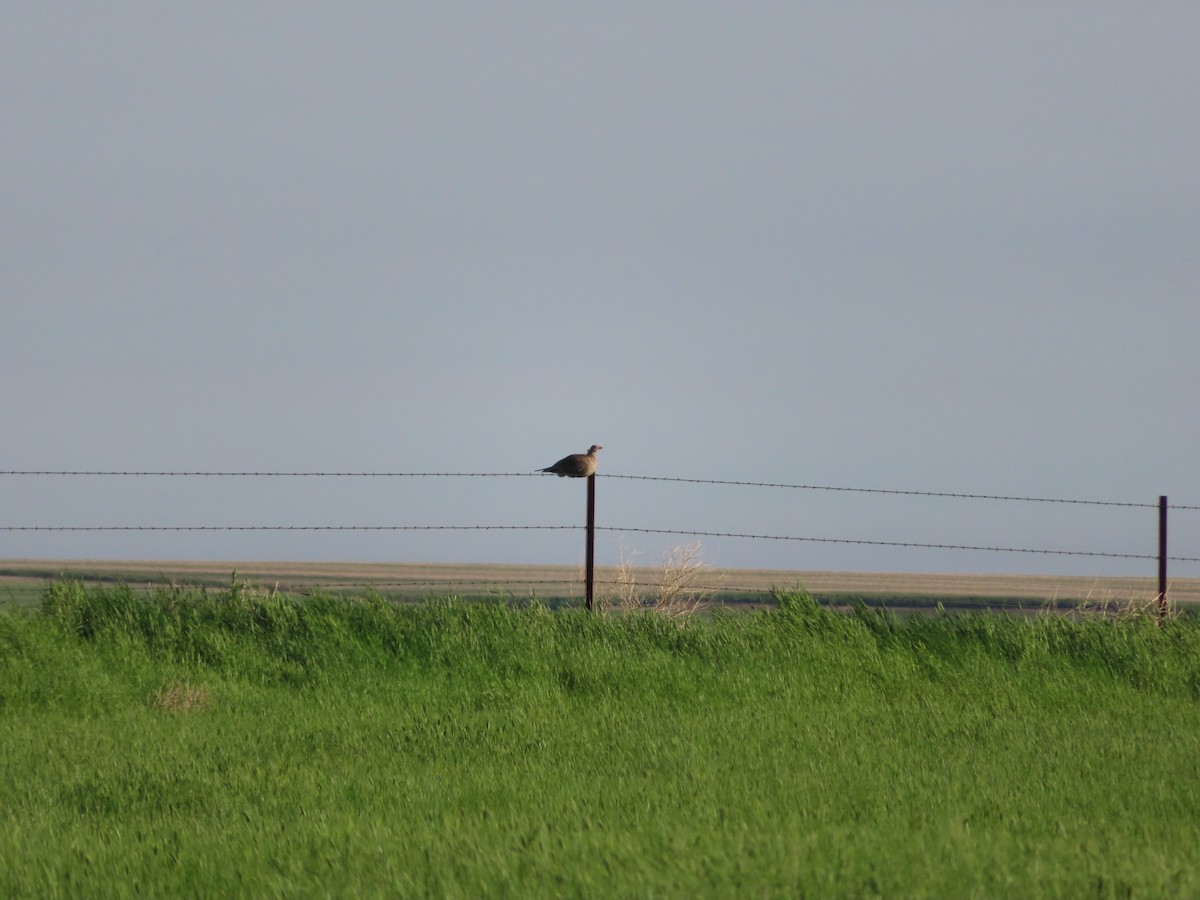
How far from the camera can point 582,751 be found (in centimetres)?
669

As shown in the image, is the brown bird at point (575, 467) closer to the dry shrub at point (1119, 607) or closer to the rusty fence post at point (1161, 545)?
the dry shrub at point (1119, 607)

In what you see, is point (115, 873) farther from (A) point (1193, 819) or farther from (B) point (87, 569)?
(B) point (87, 569)

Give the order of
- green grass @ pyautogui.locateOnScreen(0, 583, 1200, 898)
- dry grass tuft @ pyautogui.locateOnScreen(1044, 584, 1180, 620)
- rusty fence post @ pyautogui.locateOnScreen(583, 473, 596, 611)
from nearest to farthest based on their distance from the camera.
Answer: green grass @ pyautogui.locateOnScreen(0, 583, 1200, 898), dry grass tuft @ pyautogui.locateOnScreen(1044, 584, 1180, 620), rusty fence post @ pyautogui.locateOnScreen(583, 473, 596, 611)

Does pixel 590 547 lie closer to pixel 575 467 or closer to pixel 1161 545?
pixel 575 467

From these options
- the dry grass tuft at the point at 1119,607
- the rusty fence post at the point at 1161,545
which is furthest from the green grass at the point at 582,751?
the rusty fence post at the point at 1161,545

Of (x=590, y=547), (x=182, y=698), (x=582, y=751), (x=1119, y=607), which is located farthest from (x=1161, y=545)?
(x=182, y=698)

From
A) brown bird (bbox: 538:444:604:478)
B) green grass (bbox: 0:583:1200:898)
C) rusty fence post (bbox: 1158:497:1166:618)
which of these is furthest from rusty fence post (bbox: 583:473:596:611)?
rusty fence post (bbox: 1158:497:1166:618)

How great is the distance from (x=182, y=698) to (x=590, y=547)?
4.43 m

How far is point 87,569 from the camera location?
3206 centimetres

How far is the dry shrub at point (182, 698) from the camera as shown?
27.5ft

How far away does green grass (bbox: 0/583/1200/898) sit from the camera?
4059 millimetres

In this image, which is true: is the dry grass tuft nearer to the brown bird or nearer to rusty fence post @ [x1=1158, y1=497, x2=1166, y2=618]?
rusty fence post @ [x1=1158, y1=497, x2=1166, y2=618]

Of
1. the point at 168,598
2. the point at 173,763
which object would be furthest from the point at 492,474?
the point at 173,763

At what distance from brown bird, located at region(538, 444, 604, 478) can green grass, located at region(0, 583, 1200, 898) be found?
2.10 meters
